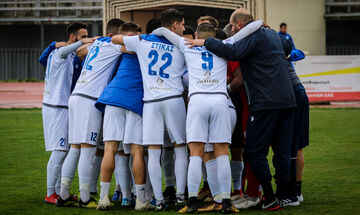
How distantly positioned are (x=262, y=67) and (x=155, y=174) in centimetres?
184

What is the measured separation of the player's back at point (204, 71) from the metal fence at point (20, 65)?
30171 millimetres

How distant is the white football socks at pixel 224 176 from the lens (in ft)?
24.1

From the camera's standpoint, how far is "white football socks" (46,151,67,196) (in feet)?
27.5

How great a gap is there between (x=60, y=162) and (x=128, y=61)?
1.72 metres

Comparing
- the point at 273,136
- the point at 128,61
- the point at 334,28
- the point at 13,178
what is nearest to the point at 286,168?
the point at 273,136

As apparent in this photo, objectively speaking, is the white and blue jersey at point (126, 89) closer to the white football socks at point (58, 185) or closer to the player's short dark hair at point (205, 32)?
the player's short dark hair at point (205, 32)

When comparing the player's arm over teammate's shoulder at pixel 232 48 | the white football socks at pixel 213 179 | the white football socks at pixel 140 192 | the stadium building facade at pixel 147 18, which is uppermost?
the stadium building facade at pixel 147 18

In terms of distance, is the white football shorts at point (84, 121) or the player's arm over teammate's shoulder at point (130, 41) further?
the white football shorts at point (84, 121)

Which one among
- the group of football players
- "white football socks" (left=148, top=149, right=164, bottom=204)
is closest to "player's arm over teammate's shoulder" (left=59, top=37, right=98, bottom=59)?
the group of football players

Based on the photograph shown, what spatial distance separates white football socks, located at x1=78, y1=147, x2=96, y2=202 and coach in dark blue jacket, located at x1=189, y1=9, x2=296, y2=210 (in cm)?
199

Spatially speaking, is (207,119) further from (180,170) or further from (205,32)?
(205,32)

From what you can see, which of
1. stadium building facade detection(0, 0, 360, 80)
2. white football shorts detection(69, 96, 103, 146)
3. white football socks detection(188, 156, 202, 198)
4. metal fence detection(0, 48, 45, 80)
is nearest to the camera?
white football socks detection(188, 156, 202, 198)

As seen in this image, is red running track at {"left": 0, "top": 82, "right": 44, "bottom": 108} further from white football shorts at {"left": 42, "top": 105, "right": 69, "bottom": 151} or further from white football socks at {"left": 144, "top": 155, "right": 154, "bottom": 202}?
white football socks at {"left": 144, "top": 155, "right": 154, "bottom": 202}

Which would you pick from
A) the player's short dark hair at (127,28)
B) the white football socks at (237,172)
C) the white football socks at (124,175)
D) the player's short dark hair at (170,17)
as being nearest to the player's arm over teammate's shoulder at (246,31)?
the player's short dark hair at (170,17)
